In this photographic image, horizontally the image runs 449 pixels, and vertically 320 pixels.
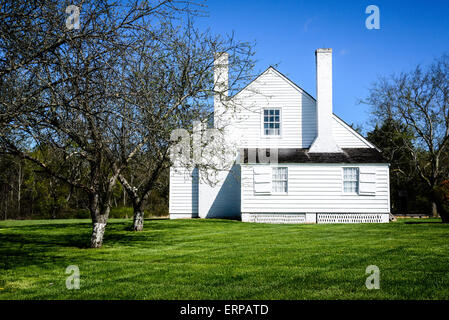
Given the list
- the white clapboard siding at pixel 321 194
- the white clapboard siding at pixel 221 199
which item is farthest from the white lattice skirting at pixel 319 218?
the white clapboard siding at pixel 221 199

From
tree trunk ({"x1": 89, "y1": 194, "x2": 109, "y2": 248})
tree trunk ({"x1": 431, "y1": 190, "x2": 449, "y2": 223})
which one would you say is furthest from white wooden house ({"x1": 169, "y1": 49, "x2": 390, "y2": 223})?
tree trunk ({"x1": 89, "y1": 194, "x2": 109, "y2": 248})

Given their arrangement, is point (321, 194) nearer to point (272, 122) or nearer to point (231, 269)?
point (272, 122)

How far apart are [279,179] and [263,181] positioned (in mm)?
951

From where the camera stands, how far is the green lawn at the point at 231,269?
6.03 meters

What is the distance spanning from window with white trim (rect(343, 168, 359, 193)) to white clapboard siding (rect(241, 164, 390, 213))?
274mm

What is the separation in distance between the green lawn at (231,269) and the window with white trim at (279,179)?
413 inches

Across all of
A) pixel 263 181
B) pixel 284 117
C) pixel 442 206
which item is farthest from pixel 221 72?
pixel 442 206

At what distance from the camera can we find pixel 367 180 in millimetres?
22859

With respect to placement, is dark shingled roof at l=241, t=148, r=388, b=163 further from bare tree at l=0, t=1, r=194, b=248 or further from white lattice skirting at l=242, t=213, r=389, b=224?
bare tree at l=0, t=1, r=194, b=248

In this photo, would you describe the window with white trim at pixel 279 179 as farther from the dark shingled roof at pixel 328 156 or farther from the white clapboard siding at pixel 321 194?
the dark shingled roof at pixel 328 156

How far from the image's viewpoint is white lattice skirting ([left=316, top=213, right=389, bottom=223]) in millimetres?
23078
